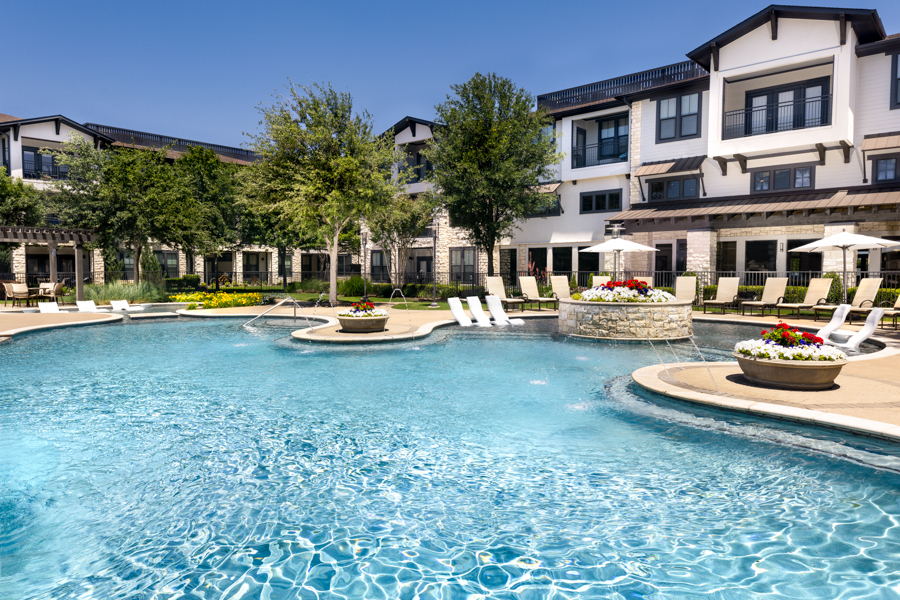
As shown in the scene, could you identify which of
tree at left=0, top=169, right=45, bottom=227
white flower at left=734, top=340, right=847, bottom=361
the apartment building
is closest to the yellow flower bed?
tree at left=0, top=169, right=45, bottom=227

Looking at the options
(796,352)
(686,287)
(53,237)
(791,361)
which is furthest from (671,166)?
(53,237)

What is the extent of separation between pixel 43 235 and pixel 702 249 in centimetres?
3003

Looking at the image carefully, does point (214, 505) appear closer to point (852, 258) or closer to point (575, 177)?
point (852, 258)

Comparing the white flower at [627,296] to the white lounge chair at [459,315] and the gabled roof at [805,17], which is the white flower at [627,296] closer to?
the white lounge chair at [459,315]

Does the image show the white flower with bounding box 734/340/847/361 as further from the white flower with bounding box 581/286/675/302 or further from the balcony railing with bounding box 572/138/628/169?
the balcony railing with bounding box 572/138/628/169

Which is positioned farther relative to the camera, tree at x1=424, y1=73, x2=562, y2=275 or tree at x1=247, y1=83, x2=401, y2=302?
tree at x1=424, y1=73, x2=562, y2=275

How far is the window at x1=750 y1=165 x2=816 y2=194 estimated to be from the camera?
2253 cm

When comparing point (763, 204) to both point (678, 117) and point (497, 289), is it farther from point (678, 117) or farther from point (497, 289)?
point (497, 289)

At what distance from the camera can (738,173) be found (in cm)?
2420

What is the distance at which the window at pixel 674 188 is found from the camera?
25509 millimetres

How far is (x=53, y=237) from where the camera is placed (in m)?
24.8

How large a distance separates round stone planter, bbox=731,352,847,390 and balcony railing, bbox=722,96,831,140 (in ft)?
61.8

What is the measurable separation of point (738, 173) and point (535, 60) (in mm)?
14919

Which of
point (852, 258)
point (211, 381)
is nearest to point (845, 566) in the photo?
point (211, 381)
